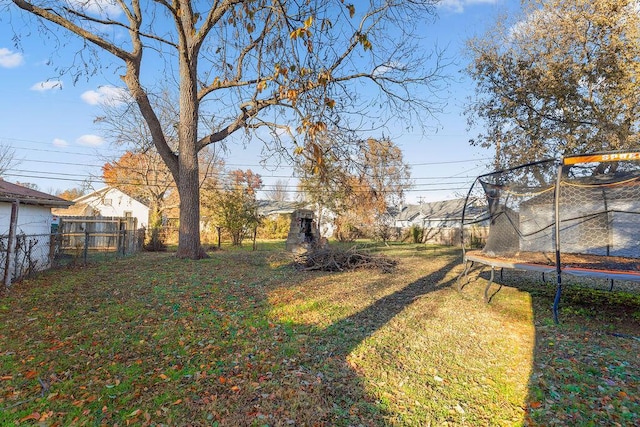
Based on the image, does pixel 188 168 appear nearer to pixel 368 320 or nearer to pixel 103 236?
pixel 368 320

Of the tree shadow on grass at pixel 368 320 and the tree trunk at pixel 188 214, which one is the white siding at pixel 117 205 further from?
the tree shadow on grass at pixel 368 320

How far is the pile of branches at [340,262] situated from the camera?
29.6ft

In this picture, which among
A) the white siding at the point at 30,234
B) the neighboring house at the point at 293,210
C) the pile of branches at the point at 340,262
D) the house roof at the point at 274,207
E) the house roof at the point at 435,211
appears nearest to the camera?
the white siding at the point at 30,234

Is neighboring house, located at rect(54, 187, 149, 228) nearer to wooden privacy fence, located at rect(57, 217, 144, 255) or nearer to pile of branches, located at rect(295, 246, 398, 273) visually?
wooden privacy fence, located at rect(57, 217, 144, 255)

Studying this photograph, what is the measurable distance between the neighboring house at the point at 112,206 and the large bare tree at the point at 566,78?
23034 millimetres

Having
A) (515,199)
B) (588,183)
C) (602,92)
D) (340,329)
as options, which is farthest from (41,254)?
(602,92)

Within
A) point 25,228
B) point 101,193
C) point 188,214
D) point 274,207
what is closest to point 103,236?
point 25,228

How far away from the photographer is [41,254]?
8266 mm

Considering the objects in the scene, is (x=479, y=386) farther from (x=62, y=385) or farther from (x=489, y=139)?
(x=489, y=139)

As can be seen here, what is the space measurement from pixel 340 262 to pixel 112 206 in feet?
70.4

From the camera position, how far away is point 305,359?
3.16 m

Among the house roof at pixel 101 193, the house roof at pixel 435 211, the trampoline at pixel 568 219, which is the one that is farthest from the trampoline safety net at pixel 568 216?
the house roof at pixel 101 193

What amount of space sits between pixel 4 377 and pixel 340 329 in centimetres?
318

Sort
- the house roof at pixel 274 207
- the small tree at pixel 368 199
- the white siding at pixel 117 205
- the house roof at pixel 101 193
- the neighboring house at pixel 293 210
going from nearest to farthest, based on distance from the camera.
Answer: the small tree at pixel 368 199, the house roof at pixel 101 193, the white siding at pixel 117 205, the neighboring house at pixel 293 210, the house roof at pixel 274 207
